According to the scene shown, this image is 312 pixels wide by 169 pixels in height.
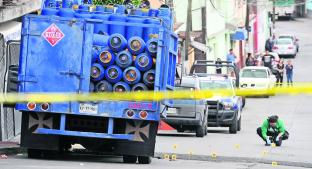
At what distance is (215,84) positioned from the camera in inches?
1307

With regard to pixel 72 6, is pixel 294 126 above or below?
below

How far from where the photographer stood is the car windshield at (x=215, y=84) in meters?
32.9

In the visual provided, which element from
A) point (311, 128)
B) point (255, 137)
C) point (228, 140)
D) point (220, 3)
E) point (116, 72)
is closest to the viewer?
point (116, 72)

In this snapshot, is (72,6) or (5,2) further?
(5,2)

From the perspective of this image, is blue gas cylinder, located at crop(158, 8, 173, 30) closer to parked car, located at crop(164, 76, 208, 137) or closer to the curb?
the curb

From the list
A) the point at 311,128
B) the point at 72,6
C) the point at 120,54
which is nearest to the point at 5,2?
the point at 72,6

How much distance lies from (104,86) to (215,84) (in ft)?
47.8

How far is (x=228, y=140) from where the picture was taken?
29.4 metres

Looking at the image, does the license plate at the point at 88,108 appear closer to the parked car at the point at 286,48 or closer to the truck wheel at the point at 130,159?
the truck wheel at the point at 130,159

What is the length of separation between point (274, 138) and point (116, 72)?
9724mm

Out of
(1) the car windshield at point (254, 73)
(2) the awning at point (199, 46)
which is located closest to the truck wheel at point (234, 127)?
(2) the awning at point (199, 46)

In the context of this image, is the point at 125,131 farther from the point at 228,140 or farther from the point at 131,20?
the point at 228,140

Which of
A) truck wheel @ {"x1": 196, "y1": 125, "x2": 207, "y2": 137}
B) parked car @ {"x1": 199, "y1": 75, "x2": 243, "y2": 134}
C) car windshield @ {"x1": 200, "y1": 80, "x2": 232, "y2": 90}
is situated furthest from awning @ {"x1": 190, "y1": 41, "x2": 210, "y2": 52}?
truck wheel @ {"x1": 196, "y1": 125, "x2": 207, "y2": 137}

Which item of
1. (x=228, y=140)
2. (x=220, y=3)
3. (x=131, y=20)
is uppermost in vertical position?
(x=220, y=3)
